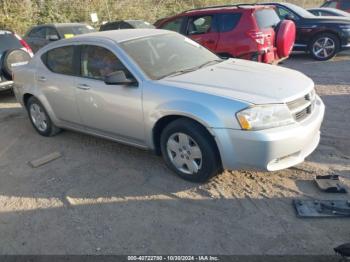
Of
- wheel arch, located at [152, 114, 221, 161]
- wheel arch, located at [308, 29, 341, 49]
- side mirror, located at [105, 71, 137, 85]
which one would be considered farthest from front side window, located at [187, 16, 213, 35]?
wheel arch, located at [152, 114, 221, 161]

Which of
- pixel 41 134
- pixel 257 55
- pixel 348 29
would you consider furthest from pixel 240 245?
pixel 348 29

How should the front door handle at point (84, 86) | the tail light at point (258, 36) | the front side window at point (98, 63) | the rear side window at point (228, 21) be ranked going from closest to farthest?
the front side window at point (98, 63)
the front door handle at point (84, 86)
the tail light at point (258, 36)
the rear side window at point (228, 21)

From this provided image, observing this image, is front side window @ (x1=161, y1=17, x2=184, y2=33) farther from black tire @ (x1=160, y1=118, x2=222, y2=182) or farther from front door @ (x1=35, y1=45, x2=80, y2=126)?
black tire @ (x1=160, y1=118, x2=222, y2=182)

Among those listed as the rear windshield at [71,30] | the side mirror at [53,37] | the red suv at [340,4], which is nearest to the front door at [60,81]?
the side mirror at [53,37]

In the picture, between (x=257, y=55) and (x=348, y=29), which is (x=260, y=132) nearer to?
(x=257, y=55)

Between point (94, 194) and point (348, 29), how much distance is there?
8.64 m

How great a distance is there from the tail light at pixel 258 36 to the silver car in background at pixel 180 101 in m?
2.96

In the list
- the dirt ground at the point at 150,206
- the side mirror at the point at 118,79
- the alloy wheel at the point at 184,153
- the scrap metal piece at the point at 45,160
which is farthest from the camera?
the scrap metal piece at the point at 45,160

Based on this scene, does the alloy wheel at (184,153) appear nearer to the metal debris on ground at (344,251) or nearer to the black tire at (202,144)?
the black tire at (202,144)

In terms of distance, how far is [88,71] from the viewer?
4.53 meters

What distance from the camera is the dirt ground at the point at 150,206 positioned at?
3023mm

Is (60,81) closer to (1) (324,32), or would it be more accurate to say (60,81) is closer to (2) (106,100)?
(2) (106,100)

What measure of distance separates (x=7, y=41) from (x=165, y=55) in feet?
16.0

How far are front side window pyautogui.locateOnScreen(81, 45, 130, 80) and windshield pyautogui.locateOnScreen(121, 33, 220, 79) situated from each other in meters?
0.19
